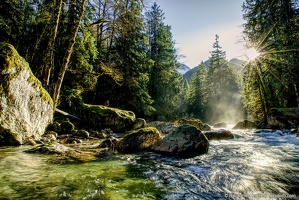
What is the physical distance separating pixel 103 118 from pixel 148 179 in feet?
33.6

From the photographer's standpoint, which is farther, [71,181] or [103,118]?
[103,118]

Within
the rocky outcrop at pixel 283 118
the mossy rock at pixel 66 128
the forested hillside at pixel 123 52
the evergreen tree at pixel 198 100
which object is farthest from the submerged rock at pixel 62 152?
the evergreen tree at pixel 198 100

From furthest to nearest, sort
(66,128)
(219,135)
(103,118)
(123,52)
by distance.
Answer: (123,52) < (103,118) < (66,128) < (219,135)

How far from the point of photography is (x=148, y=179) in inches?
130

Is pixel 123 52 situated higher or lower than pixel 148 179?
higher

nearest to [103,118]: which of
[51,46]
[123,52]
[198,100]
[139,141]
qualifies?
[51,46]

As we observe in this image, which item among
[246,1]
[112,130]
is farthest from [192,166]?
[246,1]

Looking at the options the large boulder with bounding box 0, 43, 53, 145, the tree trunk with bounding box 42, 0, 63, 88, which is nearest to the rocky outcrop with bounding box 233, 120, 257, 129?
the tree trunk with bounding box 42, 0, 63, 88

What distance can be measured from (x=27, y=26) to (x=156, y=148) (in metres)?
13.3

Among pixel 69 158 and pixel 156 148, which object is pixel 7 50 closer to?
pixel 69 158

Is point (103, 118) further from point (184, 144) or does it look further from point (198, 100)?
point (198, 100)

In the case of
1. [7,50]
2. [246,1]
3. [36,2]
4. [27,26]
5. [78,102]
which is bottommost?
[78,102]

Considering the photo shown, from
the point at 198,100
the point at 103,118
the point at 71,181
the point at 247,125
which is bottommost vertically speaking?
the point at 247,125

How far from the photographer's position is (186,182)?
10.5 ft
